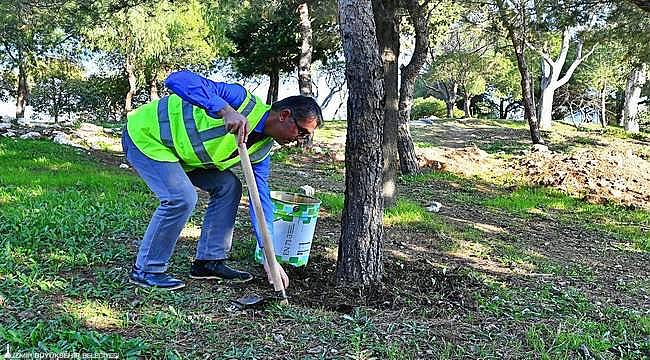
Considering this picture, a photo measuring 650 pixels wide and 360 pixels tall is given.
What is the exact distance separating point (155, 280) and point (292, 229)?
930 millimetres

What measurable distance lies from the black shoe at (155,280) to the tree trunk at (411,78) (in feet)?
17.5

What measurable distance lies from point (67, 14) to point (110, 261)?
6243mm

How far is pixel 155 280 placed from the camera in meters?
3.23

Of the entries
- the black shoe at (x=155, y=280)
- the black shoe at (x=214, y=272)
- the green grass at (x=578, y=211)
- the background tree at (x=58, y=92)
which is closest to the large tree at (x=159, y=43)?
the background tree at (x=58, y=92)

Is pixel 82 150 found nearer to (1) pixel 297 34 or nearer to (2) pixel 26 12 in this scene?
(2) pixel 26 12

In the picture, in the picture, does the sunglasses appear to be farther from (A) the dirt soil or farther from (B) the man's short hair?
(A) the dirt soil

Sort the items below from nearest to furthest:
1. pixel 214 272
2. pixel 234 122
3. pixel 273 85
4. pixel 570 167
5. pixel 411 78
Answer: pixel 234 122
pixel 214 272
pixel 411 78
pixel 570 167
pixel 273 85

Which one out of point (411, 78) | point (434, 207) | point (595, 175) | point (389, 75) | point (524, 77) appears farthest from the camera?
point (524, 77)

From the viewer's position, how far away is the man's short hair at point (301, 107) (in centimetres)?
306

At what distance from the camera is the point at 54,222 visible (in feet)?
14.6

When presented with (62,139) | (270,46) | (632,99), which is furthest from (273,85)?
(632,99)

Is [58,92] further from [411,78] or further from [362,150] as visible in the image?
[362,150]

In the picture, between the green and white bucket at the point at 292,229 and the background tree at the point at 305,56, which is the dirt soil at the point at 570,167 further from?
the green and white bucket at the point at 292,229

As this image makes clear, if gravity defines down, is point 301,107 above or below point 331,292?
above
